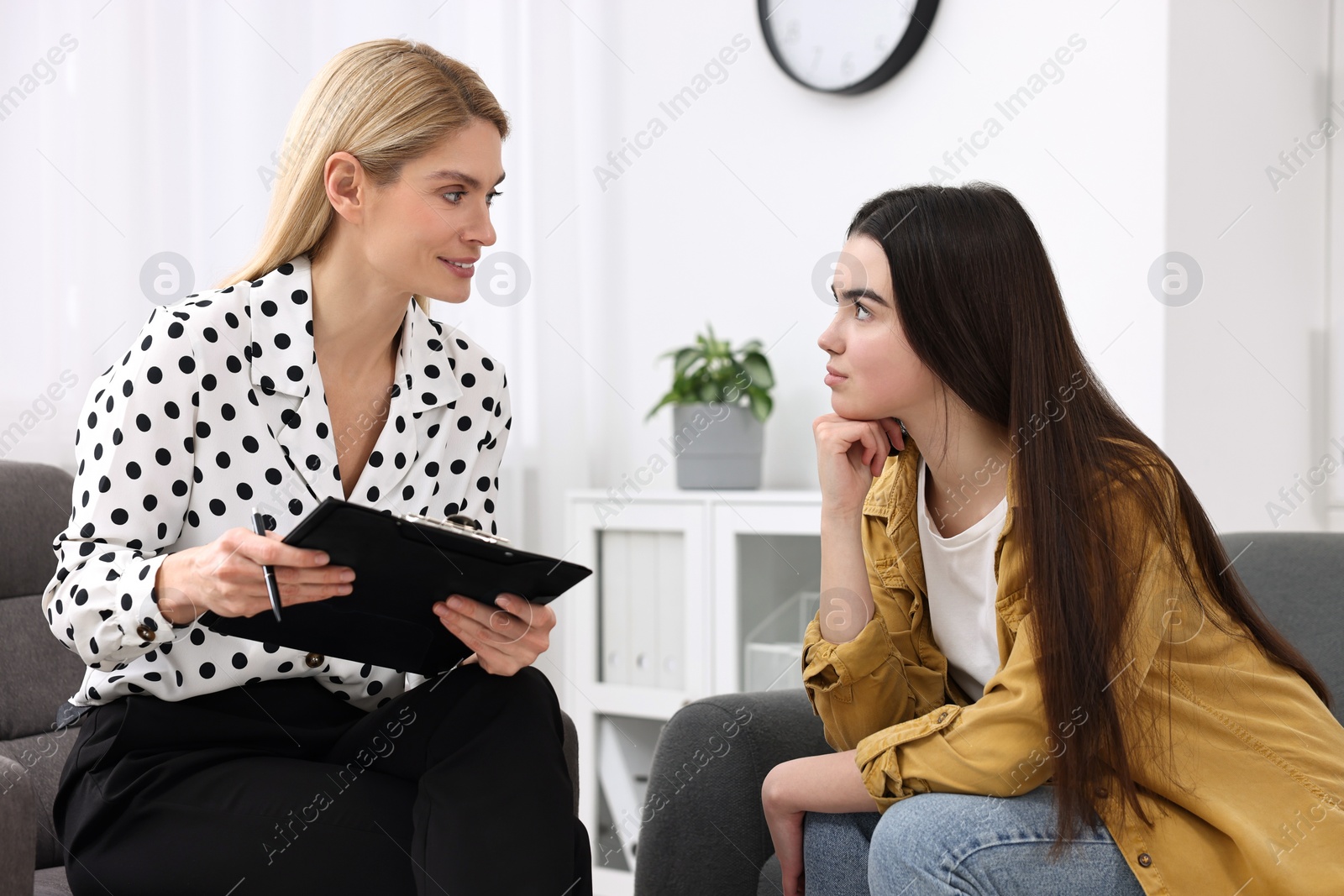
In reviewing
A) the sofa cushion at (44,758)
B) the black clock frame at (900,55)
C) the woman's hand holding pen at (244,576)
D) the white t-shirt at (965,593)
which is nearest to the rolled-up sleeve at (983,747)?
the white t-shirt at (965,593)

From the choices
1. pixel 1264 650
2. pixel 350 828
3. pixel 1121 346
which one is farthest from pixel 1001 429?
pixel 1121 346

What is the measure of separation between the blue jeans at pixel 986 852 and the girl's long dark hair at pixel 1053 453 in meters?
0.03

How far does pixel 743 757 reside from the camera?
4.51ft

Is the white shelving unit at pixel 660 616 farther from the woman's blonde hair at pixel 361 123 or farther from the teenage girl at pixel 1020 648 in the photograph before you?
the woman's blonde hair at pixel 361 123

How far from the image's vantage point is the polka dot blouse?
1.12m

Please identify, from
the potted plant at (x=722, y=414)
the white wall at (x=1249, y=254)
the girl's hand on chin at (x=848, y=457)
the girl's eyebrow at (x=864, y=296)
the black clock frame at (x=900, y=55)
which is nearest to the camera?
the girl's eyebrow at (x=864, y=296)

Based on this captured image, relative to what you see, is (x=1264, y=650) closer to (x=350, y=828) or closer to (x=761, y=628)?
(x=350, y=828)

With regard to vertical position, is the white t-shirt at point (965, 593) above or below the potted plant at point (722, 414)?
below

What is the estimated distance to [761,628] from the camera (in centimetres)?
246

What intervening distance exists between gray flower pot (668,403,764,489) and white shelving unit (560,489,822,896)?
36mm

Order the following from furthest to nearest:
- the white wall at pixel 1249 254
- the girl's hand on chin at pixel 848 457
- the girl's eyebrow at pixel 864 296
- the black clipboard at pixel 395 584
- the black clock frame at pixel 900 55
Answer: the black clock frame at pixel 900 55, the white wall at pixel 1249 254, the girl's hand on chin at pixel 848 457, the girl's eyebrow at pixel 864 296, the black clipboard at pixel 395 584

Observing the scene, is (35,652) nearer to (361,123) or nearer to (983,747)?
(361,123)

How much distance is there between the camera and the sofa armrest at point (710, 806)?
4.44 ft

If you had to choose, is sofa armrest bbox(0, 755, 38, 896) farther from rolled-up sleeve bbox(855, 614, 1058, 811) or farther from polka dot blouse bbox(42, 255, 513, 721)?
rolled-up sleeve bbox(855, 614, 1058, 811)
